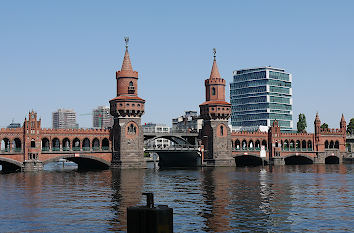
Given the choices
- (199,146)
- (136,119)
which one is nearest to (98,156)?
(136,119)

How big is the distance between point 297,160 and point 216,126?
138 ft

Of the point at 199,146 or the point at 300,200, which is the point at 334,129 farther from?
the point at 300,200

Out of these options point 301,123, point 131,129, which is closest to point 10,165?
point 131,129

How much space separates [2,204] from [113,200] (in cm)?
1043

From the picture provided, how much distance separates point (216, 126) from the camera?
120188mm

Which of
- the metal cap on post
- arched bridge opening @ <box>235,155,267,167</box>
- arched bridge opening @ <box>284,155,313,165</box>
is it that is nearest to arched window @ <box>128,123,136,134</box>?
arched bridge opening @ <box>235,155,267,167</box>

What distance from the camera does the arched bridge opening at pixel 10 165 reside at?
98.3 meters

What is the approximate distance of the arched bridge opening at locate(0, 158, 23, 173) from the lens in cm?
9829

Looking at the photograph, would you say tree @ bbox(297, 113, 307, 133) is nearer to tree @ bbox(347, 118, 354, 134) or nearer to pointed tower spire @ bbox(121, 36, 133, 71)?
tree @ bbox(347, 118, 354, 134)

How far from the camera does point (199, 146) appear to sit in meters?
122

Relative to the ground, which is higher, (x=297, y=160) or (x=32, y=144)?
(x=32, y=144)

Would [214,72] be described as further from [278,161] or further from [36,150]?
[36,150]

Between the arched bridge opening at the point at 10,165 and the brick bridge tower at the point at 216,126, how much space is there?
154 ft

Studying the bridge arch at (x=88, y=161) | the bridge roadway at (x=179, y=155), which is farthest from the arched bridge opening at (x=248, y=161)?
the bridge arch at (x=88, y=161)
